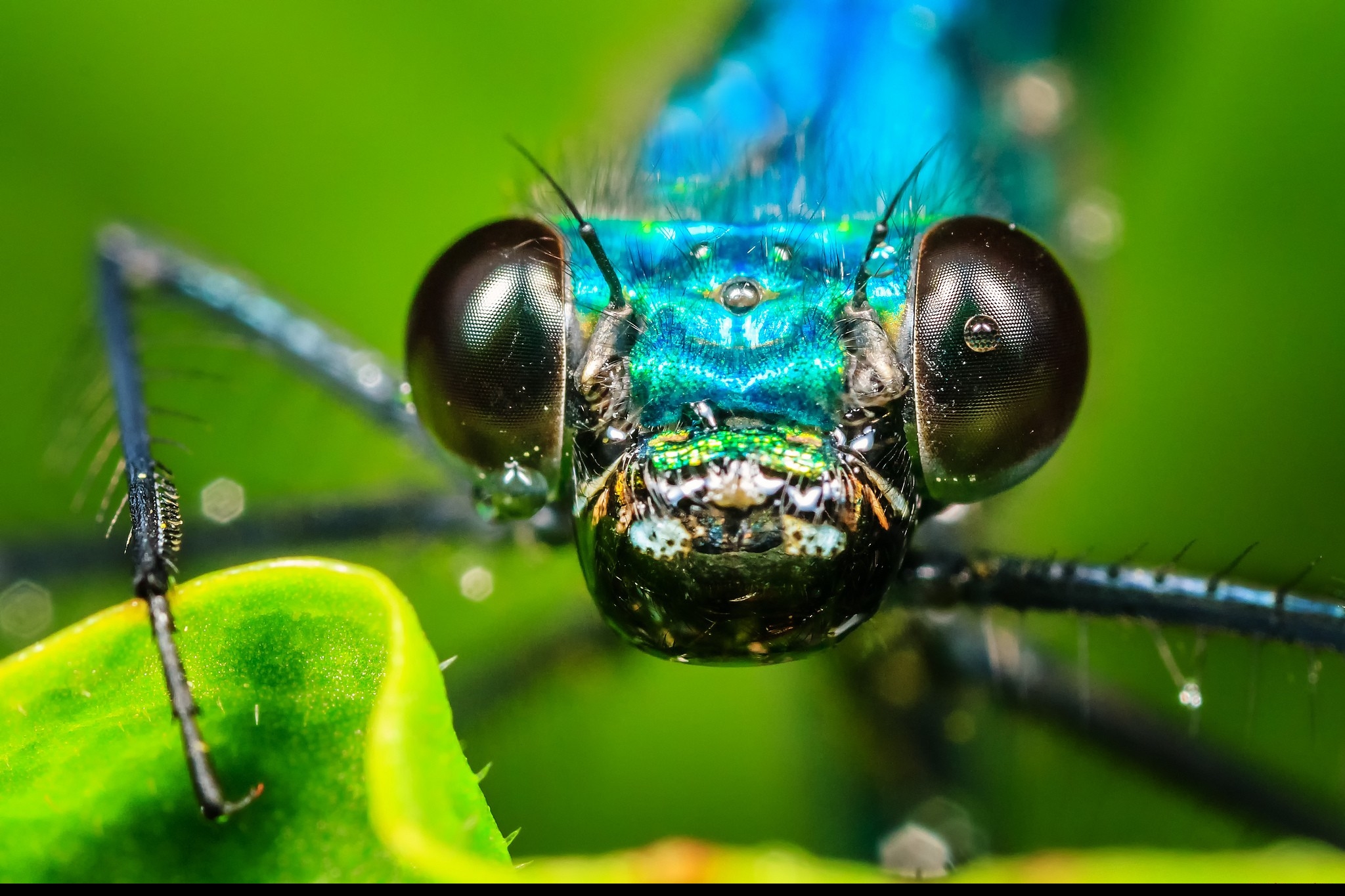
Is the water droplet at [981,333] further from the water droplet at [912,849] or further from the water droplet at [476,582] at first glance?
the water droplet at [476,582]

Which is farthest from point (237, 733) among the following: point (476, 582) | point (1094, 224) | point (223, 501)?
point (1094, 224)

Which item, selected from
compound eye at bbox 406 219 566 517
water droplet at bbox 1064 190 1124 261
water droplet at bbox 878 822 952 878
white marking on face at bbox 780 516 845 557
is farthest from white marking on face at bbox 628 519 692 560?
water droplet at bbox 1064 190 1124 261

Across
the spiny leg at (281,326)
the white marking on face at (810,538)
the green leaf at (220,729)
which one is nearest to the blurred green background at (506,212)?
the spiny leg at (281,326)

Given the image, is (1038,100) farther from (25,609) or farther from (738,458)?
(25,609)

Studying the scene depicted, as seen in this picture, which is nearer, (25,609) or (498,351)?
(498,351)

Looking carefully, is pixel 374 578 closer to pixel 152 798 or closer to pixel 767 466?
pixel 152 798
